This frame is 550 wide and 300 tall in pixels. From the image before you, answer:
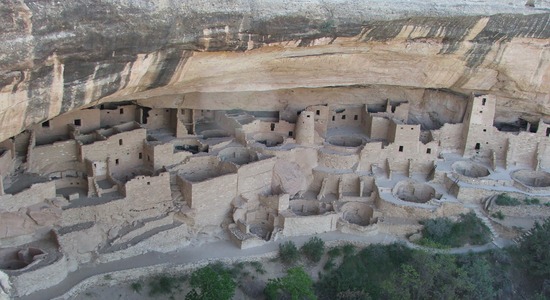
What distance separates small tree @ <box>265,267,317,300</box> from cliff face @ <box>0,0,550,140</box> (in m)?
4.41

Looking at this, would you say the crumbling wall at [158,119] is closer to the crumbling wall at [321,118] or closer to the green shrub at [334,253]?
the crumbling wall at [321,118]

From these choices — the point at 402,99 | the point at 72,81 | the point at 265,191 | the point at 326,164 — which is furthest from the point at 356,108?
the point at 72,81

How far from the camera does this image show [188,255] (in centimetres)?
1377

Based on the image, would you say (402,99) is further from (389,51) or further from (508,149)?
(389,51)

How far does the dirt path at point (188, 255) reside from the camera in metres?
12.0

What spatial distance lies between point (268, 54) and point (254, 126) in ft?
14.4

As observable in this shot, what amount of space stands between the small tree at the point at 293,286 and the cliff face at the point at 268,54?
441cm

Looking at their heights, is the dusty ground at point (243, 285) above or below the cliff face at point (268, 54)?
below

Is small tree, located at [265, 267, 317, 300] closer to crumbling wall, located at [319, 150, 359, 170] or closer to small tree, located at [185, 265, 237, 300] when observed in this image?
small tree, located at [185, 265, 237, 300]

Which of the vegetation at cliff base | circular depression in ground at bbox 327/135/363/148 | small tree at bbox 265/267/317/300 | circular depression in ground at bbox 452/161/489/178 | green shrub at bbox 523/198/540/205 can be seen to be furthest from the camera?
circular depression in ground at bbox 327/135/363/148

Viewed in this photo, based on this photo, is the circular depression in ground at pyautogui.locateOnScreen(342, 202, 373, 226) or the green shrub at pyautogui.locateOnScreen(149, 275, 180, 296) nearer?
the green shrub at pyautogui.locateOnScreen(149, 275, 180, 296)

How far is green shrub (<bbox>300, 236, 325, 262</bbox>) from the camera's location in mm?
14508

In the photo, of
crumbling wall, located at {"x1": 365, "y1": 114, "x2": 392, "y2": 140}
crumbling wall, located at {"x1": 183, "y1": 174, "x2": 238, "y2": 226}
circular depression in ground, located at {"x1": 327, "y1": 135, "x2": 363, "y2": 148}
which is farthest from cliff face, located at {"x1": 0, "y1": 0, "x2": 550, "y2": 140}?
crumbling wall, located at {"x1": 183, "y1": 174, "x2": 238, "y2": 226}

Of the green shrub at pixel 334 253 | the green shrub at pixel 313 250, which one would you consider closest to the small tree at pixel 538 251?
the green shrub at pixel 334 253
